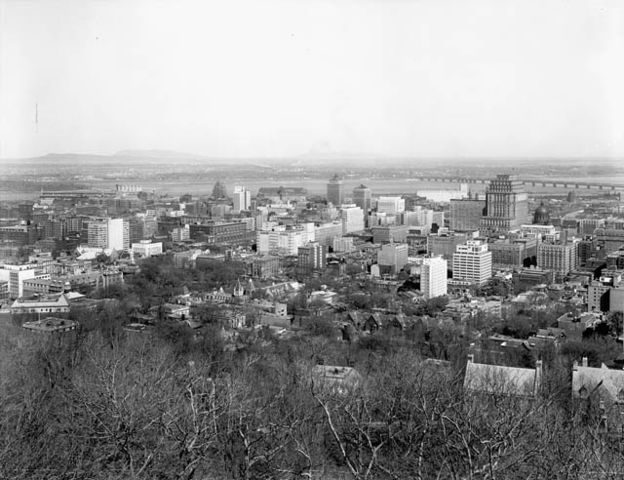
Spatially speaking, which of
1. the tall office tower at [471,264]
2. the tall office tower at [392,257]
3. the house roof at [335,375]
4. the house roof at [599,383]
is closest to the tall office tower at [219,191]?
the tall office tower at [392,257]

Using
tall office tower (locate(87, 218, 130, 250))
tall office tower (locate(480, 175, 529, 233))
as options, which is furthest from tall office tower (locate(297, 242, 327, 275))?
tall office tower (locate(480, 175, 529, 233))

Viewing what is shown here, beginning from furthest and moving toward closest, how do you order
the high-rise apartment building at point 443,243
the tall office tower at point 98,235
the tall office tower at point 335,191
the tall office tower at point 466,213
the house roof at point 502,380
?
the tall office tower at point 335,191
the tall office tower at point 466,213
the tall office tower at point 98,235
the high-rise apartment building at point 443,243
the house roof at point 502,380

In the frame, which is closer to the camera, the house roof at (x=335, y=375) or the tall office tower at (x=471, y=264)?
the house roof at (x=335, y=375)

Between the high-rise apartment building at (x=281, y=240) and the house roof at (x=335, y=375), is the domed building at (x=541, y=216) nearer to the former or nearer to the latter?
the high-rise apartment building at (x=281, y=240)

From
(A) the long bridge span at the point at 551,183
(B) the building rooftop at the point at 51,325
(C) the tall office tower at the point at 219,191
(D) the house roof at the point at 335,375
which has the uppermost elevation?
(A) the long bridge span at the point at 551,183

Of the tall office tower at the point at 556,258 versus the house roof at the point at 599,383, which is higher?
the house roof at the point at 599,383

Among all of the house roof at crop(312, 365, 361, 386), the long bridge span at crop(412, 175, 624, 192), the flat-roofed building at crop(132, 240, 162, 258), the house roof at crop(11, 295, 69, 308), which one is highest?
the long bridge span at crop(412, 175, 624, 192)

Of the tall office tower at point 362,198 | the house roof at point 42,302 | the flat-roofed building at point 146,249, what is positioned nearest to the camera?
the house roof at point 42,302

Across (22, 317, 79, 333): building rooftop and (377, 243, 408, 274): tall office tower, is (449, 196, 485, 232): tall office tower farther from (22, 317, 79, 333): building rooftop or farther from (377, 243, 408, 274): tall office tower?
(22, 317, 79, 333): building rooftop
